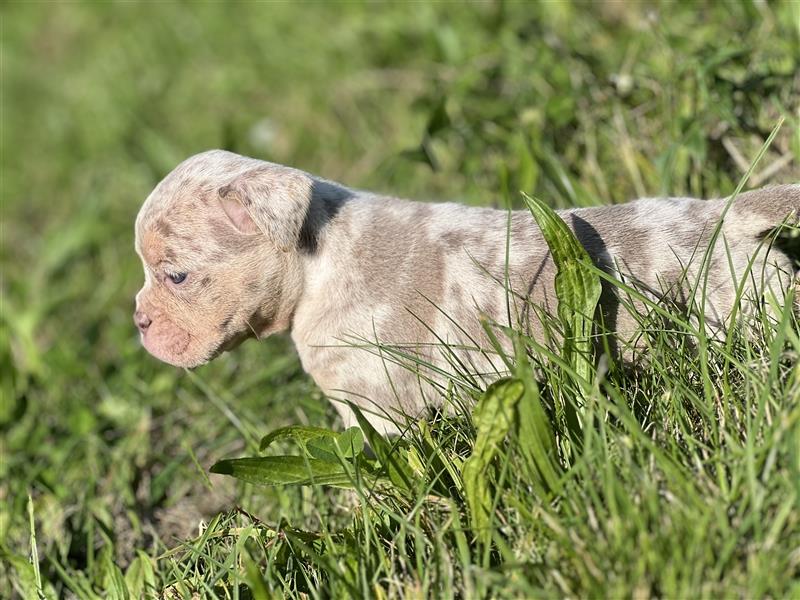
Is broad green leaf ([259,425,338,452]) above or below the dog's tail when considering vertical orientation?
below

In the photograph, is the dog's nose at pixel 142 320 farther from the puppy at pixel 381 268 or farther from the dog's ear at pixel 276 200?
the dog's ear at pixel 276 200

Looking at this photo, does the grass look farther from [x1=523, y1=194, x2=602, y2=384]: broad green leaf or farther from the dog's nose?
the dog's nose

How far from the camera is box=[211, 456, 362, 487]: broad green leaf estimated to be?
10.2ft

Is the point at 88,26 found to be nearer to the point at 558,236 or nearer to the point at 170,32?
the point at 170,32

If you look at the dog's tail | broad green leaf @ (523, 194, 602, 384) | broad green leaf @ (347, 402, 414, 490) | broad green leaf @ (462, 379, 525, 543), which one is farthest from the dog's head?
the dog's tail

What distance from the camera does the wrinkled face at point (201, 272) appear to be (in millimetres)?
3592

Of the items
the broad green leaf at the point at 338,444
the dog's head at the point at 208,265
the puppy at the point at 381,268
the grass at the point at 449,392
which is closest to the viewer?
the grass at the point at 449,392

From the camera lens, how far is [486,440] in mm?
2764

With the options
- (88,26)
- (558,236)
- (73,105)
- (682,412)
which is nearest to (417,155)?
(558,236)

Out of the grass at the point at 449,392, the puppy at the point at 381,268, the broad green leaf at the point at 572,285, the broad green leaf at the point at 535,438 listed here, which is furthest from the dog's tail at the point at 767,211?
the broad green leaf at the point at 535,438

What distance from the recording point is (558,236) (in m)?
3.08

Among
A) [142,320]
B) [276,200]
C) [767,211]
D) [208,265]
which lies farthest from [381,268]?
[767,211]

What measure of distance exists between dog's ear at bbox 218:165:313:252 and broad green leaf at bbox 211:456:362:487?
0.74 meters

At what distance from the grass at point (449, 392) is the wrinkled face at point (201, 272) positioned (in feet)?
1.49
